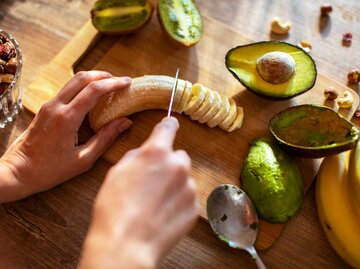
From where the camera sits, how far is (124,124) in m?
1.06

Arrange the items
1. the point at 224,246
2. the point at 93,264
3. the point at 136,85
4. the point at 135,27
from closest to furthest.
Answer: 1. the point at 93,264
2. the point at 224,246
3. the point at 136,85
4. the point at 135,27

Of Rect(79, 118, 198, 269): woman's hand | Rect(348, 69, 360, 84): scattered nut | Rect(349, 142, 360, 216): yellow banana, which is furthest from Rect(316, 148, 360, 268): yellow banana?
Rect(79, 118, 198, 269): woman's hand

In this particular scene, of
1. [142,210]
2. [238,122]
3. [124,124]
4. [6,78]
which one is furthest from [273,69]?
[6,78]

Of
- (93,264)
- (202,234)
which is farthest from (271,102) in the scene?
(93,264)

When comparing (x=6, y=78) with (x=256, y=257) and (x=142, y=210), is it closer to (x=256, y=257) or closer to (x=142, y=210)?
(x=142, y=210)

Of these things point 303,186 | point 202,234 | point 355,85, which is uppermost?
point 355,85

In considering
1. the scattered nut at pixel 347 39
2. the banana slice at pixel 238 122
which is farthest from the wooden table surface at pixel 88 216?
the banana slice at pixel 238 122

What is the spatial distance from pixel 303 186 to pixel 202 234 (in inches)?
9.5

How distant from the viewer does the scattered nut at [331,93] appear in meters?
1.09

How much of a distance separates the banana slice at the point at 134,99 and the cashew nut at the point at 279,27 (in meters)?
0.35

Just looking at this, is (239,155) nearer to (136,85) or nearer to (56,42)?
(136,85)

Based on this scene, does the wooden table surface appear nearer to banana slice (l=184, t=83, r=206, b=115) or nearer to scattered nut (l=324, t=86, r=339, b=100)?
scattered nut (l=324, t=86, r=339, b=100)

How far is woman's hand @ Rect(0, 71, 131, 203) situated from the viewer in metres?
0.97

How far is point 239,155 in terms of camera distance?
41.1 inches
